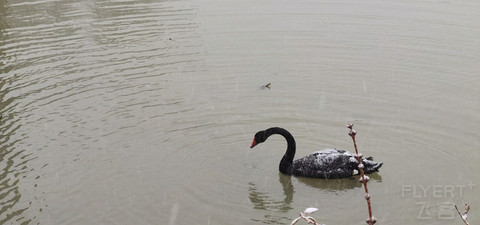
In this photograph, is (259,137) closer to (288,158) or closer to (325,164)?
(288,158)

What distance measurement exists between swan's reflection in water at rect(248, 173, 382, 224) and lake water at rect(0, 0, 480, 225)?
1.1 inches

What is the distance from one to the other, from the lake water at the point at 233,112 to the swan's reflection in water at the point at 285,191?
0.03 meters

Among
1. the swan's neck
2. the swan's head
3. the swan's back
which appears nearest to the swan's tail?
the swan's back

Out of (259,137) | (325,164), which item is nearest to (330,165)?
(325,164)

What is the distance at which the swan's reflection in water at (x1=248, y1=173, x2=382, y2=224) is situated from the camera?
853 centimetres

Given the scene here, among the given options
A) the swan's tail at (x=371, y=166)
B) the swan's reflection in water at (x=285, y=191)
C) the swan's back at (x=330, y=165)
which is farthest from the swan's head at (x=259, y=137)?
the swan's tail at (x=371, y=166)

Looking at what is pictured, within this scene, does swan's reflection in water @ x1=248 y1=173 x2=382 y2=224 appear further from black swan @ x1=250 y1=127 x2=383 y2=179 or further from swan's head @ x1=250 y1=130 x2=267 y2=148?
swan's head @ x1=250 y1=130 x2=267 y2=148

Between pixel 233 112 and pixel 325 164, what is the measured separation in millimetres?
3087

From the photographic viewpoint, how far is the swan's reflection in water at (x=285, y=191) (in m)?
8.53

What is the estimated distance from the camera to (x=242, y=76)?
45.6ft

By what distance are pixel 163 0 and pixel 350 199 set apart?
48.9 feet

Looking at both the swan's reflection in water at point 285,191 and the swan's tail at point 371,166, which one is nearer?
the swan's reflection in water at point 285,191

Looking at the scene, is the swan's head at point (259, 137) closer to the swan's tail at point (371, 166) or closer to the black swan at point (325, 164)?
the black swan at point (325, 164)

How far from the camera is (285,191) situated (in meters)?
9.23
